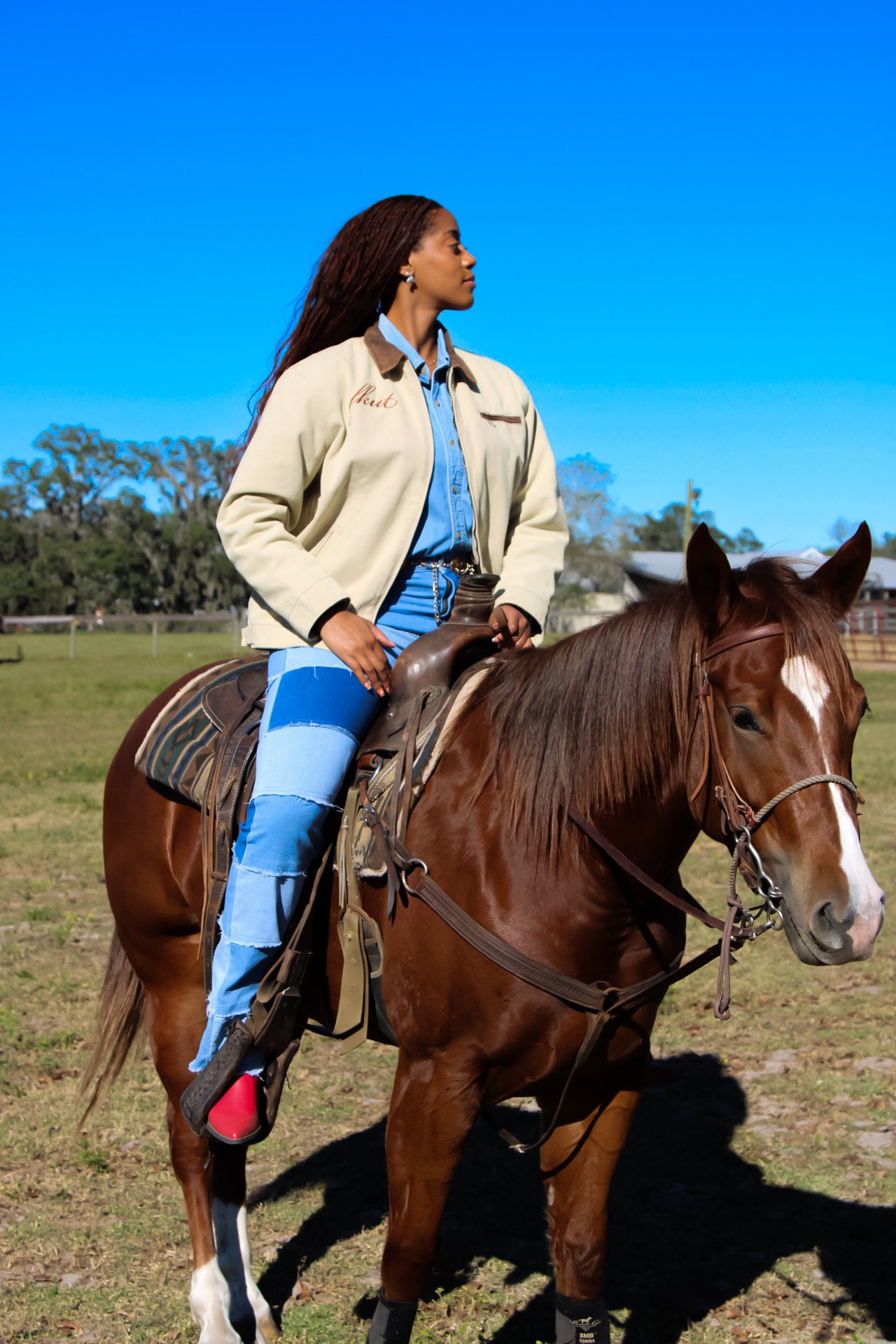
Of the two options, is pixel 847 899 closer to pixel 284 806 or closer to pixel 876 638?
pixel 284 806

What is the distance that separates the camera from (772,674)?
2068 millimetres

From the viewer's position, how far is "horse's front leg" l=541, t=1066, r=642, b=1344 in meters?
2.64

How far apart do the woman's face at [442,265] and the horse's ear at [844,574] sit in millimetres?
1376

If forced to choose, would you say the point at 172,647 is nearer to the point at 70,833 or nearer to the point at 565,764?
the point at 70,833

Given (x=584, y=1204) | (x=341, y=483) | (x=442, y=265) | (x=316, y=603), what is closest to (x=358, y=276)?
(x=442, y=265)

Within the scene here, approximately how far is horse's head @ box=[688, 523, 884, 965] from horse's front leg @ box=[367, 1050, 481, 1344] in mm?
850

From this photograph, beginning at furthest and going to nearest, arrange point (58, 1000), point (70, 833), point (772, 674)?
point (70, 833), point (58, 1000), point (772, 674)

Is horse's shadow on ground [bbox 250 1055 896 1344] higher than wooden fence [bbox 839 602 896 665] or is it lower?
lower

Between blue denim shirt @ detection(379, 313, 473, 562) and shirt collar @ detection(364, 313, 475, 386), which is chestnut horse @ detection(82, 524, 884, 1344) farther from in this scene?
shirt collar @ detection(364, 313, 475, 386)

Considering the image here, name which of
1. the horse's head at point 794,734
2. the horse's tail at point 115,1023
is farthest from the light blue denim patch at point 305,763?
the horse's tail at point 115,1023

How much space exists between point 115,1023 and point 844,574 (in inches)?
116

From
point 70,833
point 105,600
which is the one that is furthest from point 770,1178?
point 105,600

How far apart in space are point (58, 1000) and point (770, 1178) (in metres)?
3.75

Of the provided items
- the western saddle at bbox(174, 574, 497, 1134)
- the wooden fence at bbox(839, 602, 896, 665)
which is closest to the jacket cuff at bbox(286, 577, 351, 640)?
the western saddle at bbox(174, 574, 497, 1134)
